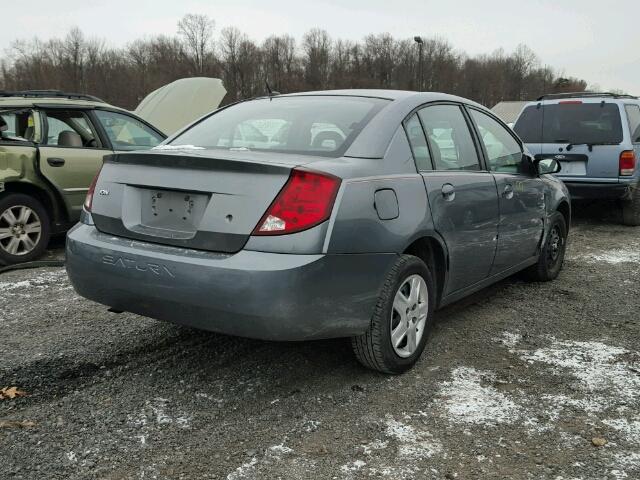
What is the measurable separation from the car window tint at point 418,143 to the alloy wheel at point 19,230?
414 cm

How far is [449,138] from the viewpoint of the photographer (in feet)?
13.3

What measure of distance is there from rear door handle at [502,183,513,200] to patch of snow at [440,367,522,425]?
1383 mm

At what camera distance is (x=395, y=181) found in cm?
328

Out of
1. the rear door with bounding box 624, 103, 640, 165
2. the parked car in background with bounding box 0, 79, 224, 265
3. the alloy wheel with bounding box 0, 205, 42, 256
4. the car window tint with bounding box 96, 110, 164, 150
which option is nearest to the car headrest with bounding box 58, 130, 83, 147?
the parked car in background with bounding box 0, 79, 224, 265

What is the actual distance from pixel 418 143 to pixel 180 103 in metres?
11.1

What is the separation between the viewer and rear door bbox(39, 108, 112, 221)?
20.7ft

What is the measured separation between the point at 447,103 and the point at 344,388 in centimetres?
200

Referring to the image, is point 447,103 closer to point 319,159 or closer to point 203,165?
point 319,159

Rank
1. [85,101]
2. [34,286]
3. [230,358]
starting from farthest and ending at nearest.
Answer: [85,101]
[34,286]
[230,358]

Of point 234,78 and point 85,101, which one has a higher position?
point 234,78

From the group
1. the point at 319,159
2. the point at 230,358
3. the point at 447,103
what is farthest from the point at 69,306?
the point at 447,103

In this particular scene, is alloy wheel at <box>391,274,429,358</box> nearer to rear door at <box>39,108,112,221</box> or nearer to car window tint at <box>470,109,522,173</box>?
car window tint at <box>470,109,522,173</box>

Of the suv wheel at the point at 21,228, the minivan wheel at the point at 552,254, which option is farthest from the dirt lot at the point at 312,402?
the suv wheel at the point at 21,228

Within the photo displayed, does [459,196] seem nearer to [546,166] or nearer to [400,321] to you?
[400,321]
